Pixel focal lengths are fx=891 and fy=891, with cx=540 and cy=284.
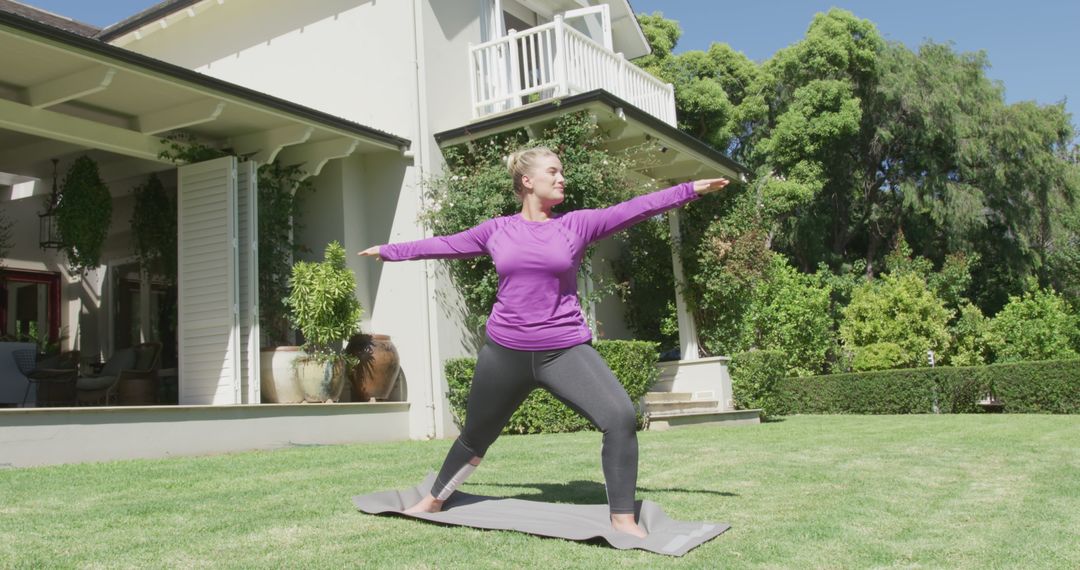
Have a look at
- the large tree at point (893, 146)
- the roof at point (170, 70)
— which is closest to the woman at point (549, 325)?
the roof at point (170, 70)

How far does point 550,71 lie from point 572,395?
8001mm

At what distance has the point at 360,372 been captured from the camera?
10414 millimetres

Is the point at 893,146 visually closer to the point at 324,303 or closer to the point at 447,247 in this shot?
the point at 324,303

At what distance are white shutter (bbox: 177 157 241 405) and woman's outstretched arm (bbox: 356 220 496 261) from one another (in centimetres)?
567

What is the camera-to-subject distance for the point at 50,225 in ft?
40.1

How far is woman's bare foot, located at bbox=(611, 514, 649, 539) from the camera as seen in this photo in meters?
3.69

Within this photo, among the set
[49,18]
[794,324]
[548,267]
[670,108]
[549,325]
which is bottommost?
[549,325]

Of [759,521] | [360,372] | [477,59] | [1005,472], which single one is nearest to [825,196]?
[477,59]

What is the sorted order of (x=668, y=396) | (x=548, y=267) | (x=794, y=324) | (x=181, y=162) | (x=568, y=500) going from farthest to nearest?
(x=794, y=324), (x=668, y=396), (x=181, y=162), (x=568, y=500), (x=548, y=267)

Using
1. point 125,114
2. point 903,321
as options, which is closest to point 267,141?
point 125,114

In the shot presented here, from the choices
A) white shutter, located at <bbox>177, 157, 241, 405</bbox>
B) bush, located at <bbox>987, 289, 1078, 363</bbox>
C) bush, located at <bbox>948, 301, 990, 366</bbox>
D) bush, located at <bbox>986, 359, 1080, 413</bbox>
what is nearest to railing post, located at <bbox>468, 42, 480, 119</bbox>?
white shutter, located at <bbox>177, 157, 241, 405</bbox>

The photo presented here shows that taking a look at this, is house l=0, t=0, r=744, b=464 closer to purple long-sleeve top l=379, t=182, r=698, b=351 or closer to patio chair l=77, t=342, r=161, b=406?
patio chair l=77, t=342, r=161, b=406

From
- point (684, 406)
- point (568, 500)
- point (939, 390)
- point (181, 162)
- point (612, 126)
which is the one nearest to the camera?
point (568, 500)

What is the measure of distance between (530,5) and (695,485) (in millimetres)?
10289
